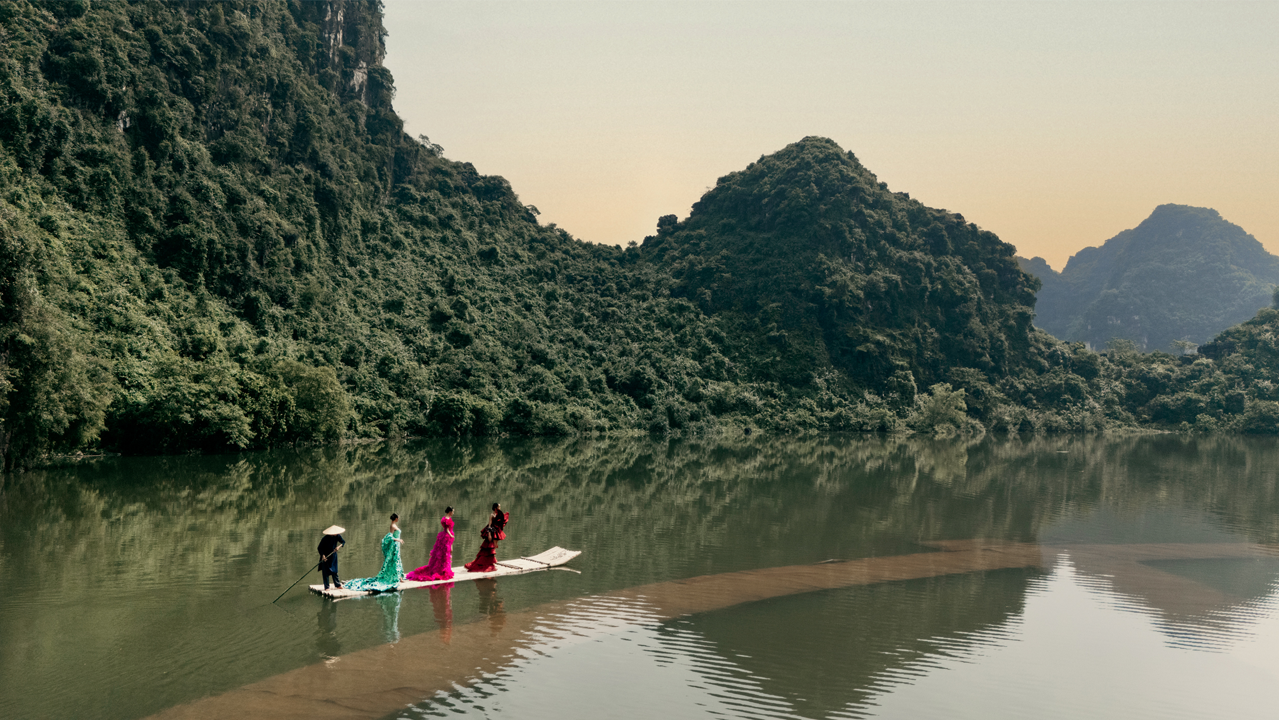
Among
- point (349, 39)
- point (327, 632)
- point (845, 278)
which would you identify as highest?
point (349, 39)

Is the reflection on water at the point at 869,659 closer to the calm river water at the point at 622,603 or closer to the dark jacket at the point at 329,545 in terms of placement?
the calm river water at the point at 622,603

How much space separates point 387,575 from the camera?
13.0 m

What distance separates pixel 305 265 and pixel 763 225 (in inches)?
1899

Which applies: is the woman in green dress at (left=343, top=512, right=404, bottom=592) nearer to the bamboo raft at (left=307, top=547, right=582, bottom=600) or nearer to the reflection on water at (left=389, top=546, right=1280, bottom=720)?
the bamboo raft at (left=307, top=547, right=582, bottom=600)

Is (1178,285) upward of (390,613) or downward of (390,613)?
upward

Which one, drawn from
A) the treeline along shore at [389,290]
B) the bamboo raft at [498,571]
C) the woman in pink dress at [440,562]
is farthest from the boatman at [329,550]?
the treeline along shore at [389,290]

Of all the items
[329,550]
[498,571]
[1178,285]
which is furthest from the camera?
[1178,285]

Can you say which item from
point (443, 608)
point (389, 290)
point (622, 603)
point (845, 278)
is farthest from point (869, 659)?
point (845, 278)

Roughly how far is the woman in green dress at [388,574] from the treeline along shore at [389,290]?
15754 millimetres

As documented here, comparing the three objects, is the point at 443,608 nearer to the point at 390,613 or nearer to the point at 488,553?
the point at 390,613

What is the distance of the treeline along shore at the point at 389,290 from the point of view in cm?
3316

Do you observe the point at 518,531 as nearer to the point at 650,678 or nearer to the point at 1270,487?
the point at 650,678

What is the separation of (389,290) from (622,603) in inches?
2001

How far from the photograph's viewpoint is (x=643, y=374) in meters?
64.2
